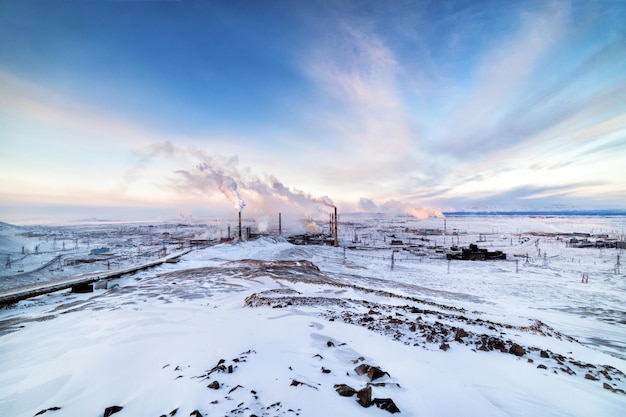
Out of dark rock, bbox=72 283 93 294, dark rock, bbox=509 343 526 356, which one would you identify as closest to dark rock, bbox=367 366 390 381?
dark rock, bbox=509 343 526 356

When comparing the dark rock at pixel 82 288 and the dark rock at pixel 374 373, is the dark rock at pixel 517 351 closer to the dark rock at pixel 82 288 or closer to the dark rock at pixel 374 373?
the dark rock at pixel 374 373

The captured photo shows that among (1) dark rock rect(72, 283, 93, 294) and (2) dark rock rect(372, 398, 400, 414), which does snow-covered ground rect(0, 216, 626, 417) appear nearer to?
(2) dark rock rect(372, 398, 400, 414)

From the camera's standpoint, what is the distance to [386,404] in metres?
3.53

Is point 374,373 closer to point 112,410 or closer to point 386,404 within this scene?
point 386,404

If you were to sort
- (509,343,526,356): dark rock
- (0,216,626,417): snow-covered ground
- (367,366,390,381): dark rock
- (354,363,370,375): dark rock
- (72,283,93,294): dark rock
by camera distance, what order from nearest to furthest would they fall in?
(0,216,626,417): snow-covered ground < (367,366,390,381): dark rock < (354,363,370,375): dark rock < (509,343,526,356): dark rock < (72,283,93,294): dark rock

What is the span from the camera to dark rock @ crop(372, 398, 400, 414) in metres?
3.47

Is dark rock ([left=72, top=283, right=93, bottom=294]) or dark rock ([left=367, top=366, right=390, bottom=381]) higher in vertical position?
dark rock ([left=367, top=366, right=390, bottom=381])

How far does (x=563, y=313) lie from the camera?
14789mm

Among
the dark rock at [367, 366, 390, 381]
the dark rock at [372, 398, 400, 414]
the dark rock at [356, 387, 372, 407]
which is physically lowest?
the dark rock at [367, 366, 390, 381]

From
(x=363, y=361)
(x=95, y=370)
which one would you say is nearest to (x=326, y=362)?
(x=363, y=361)

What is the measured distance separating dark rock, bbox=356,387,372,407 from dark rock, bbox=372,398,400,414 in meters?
0.08

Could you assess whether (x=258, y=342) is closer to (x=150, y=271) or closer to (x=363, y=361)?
(x=363, y=361)

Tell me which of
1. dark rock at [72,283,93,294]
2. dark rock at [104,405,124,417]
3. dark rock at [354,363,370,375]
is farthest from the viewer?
dark rock at [72,283,93,294]

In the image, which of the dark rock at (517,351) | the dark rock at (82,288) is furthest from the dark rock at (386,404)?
the dark rock at (82,288)
